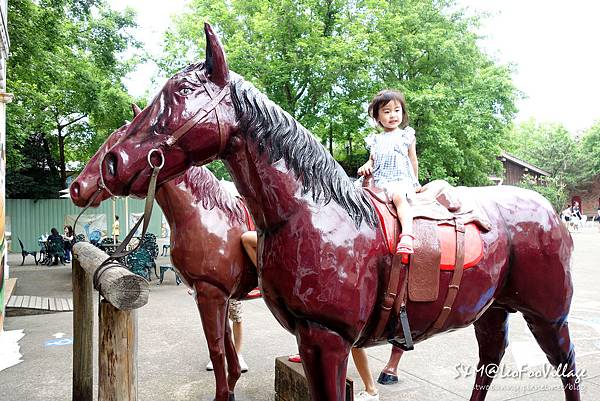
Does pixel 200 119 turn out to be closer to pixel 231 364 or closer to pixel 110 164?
pixel 110 164

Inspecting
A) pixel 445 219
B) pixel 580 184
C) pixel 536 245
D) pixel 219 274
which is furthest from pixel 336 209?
pixel 580 184

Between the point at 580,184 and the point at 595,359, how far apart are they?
39.3m

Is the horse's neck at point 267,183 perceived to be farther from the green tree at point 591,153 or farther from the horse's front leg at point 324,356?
the green tree at point 591,153

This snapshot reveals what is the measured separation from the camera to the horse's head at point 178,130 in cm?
157

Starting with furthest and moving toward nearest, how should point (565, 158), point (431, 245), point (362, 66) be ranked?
point (565, 158), point (362, 66), point (431, 245)

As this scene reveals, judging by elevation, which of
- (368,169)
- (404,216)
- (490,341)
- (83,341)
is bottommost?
(83,341)

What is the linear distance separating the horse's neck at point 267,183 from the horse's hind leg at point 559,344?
152 cm

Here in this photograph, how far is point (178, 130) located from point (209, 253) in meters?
1.75

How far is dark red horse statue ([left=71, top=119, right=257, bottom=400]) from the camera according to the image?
10.4ft

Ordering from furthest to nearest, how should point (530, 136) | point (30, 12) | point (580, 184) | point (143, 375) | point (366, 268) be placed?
point (530, 136)
point (580, 184)
point (30, 12)
point (143, 375)
point (366, 268)

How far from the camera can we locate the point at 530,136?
58812 millimetres

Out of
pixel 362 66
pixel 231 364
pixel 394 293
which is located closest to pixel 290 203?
pixel 394 293

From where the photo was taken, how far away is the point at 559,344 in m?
2.36

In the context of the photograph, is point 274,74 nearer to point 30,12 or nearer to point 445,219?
point 30,12
